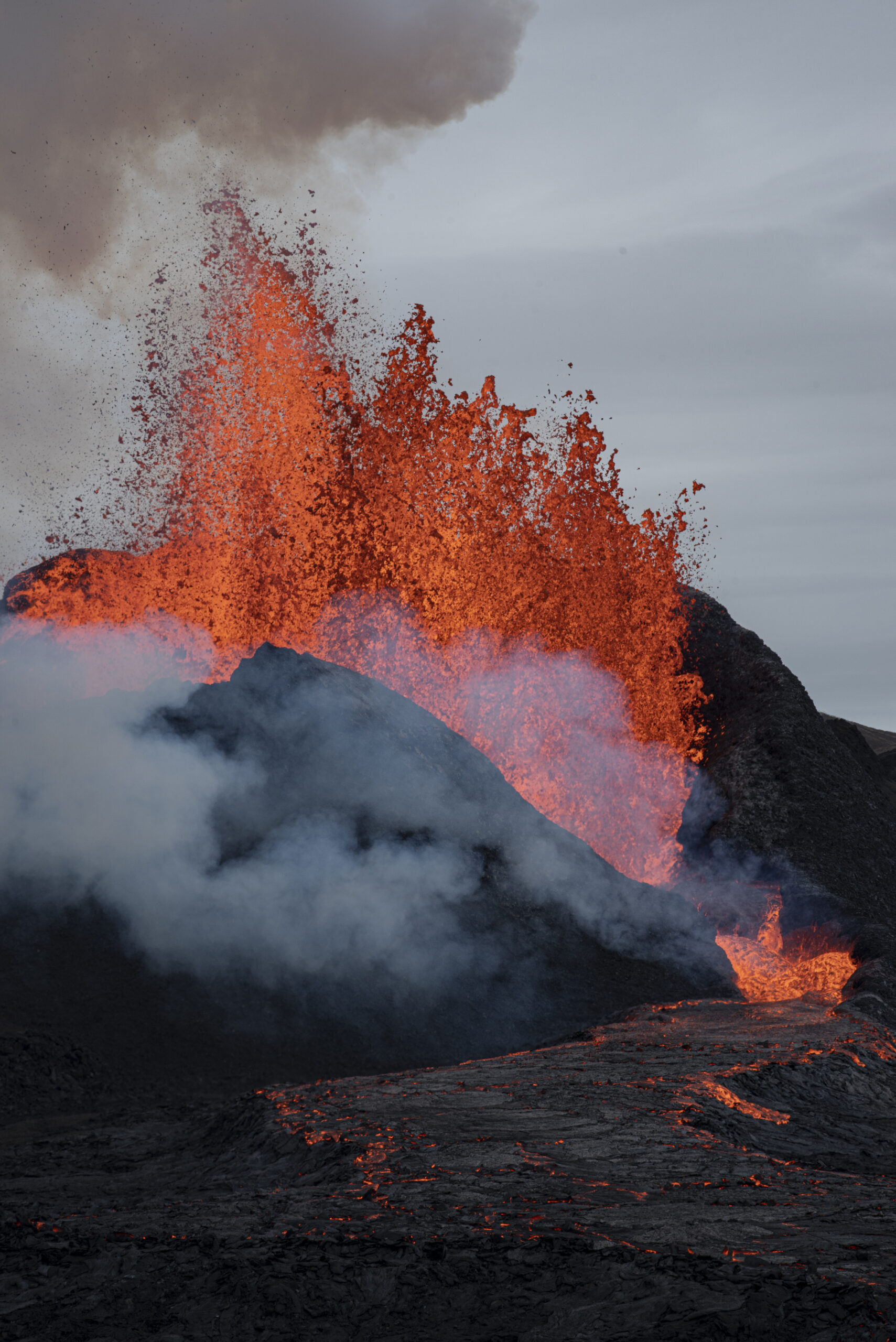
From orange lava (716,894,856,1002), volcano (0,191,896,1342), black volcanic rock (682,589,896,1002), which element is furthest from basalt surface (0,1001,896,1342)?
black volcanic rock (682,589,896,1002)

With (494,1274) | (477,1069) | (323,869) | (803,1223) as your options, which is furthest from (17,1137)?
(803,1223)

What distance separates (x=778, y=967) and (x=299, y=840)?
723cm

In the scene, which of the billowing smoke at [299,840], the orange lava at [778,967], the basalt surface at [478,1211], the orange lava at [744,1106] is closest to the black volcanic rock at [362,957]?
the billowing smoke at [299,840]

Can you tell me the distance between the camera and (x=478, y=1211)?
5.02 m

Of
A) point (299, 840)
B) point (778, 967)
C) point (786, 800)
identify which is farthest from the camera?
point (786, 800)

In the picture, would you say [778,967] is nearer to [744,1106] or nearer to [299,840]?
[299,840]

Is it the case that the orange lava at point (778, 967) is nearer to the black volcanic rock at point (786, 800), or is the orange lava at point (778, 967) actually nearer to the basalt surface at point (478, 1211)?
the black volcanic rock at point (786, 800)

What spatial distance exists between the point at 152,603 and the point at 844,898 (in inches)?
747

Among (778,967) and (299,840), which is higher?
(299,840)

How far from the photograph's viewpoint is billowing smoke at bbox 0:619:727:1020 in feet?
39.1

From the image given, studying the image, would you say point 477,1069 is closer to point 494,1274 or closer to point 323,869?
point 323,869

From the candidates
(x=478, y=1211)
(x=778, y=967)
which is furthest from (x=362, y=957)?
(x=478, y=1211)

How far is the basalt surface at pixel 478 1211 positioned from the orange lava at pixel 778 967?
5165 millimetres

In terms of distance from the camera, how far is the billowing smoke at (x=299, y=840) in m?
11.9
